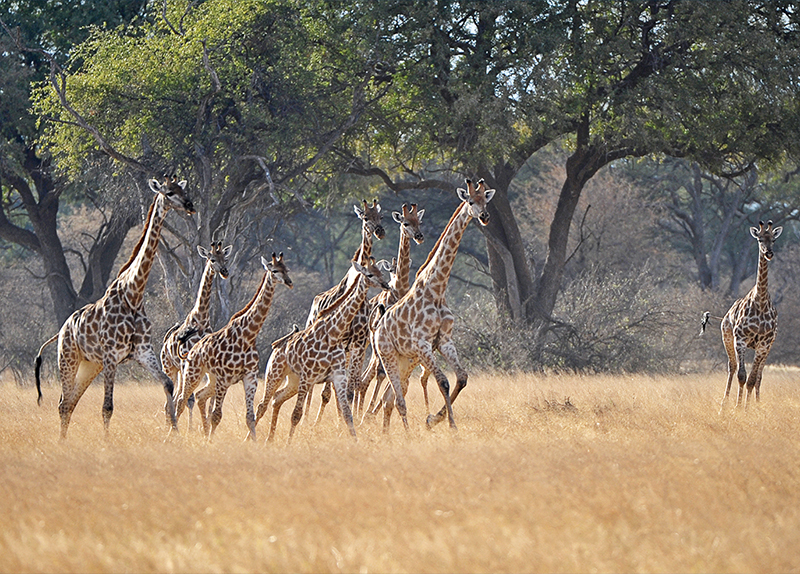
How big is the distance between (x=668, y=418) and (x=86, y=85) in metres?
11.9

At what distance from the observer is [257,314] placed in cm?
1022

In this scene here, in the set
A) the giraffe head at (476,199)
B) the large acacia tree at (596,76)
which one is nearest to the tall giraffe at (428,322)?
the giraffe head at (476,199)

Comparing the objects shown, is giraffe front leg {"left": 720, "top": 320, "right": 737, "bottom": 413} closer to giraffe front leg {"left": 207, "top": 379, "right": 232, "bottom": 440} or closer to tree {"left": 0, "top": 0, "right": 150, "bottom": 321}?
giraffe front leg {"left": 207, "top": 379, "right": 232, "bottom": 440}

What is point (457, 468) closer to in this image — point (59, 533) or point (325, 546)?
point (325, 546)

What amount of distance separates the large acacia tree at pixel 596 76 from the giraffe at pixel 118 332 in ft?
29.3

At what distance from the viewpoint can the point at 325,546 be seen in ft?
17.8

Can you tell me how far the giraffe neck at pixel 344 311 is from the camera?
1003 cm


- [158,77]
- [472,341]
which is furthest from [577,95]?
[158,77]

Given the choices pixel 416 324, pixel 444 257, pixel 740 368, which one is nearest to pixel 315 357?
pixel 416 324

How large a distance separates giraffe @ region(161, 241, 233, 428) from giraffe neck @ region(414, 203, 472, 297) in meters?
2.13

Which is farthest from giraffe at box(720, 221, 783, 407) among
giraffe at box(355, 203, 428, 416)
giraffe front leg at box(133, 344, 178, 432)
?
giraffe front leg at box(133, 344, 178, 432)

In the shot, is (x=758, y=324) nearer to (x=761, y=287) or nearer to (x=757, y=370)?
(x=761, y=287)

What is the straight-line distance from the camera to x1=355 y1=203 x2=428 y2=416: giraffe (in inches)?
420

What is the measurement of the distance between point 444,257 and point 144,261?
3075 millimetres
